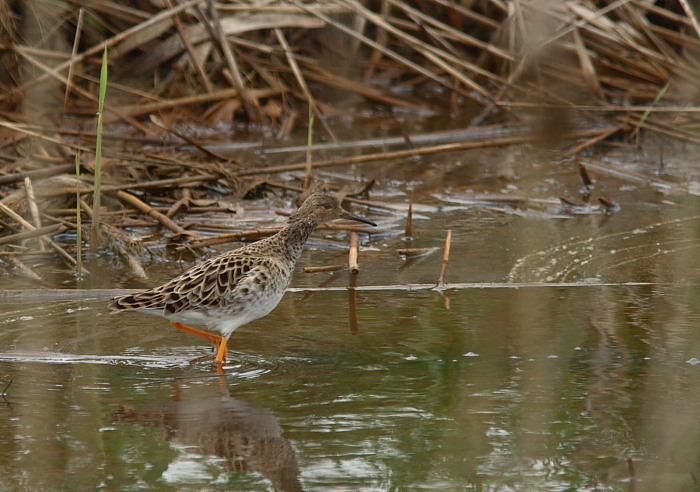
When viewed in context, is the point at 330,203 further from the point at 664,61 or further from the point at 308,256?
the point at 664,61

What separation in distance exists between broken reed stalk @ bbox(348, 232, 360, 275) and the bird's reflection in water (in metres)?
1.90

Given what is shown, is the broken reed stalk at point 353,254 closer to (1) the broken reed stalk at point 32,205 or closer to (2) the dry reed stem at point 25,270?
(2) the dry reed stem at point 25,270

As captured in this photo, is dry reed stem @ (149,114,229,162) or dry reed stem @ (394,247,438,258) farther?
dry reed stem @ (149,114,229,162)

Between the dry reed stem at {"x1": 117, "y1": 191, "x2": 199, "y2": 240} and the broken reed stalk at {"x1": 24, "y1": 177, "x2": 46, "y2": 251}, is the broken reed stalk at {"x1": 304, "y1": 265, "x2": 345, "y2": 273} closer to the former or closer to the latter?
the dry reed stem at {"x1": 117, "y1": 191, "x2": 199, "y2": 240}

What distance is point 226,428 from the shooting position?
4125mm

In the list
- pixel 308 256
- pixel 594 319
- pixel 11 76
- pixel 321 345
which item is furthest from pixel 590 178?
pixel 11 76

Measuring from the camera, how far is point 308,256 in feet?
23.2

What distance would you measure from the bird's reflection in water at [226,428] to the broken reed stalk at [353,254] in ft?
6.24

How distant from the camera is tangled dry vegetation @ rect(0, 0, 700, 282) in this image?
31.2ft

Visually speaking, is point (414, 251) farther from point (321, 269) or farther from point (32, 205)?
point (32, 205)

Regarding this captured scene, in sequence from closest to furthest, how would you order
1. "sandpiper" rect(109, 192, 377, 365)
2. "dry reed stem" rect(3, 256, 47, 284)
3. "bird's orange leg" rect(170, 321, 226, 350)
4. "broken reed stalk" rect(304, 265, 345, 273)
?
1. "sandpiper" rect(109, 192, 377, 365)
2. "bird's orange leg" rect(170, 321, 226, 350)
3. "dry reed stem" rect(3, 256, 47, 284)
4. "broken reed stalk" rect(304, 265, 345, 273)

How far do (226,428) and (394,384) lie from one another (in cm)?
83

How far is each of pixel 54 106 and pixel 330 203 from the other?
485 centimetres

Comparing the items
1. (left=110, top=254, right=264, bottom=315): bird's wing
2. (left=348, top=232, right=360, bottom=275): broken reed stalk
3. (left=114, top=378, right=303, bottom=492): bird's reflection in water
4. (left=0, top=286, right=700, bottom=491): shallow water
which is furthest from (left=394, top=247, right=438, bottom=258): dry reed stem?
(left=114, top=378, right=303, bottom=492): bird's reflection in water
